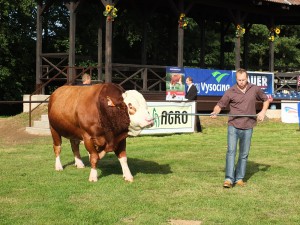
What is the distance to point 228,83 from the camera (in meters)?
23.1

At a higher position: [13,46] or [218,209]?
[13,46]

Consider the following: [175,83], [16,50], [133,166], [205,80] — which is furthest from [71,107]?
[16,50]

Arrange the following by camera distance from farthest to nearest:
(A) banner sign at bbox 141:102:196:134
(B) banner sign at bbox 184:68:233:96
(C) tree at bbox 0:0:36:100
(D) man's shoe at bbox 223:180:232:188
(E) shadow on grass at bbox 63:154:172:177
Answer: (C) tree at bbox 0:0:36:100, (B) banner sign at bbox 184:68:233:96, (A) banner sign at bbox 141:102:196:134, (E) shadow on grass at bbox 63:154:172:177, (D) man's shoe at bbox 223:180:232:188

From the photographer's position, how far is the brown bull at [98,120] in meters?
8.72

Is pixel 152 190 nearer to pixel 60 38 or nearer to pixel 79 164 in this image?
pixel 79 164

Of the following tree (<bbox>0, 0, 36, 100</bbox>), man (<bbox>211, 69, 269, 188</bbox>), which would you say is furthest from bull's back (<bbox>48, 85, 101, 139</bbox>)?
tree (<bbox>0, 0, 36, 100</bbox>)

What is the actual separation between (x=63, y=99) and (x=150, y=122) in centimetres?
222

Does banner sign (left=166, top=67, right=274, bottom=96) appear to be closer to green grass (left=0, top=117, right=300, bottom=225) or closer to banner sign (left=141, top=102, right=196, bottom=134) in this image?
banner sign (left=141, top=102, right=196, bottom=134)

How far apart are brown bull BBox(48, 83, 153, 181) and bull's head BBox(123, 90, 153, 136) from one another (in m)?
0.03

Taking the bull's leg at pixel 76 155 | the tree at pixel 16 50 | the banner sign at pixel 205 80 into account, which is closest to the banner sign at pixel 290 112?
the banner sign at pixel 205 80

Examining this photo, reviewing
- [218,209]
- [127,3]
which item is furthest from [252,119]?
[127,3]

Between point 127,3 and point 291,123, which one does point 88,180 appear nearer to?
point 291,123

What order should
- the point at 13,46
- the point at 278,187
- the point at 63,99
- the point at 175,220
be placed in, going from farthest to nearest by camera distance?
the point at 13,46 → the point at 63,99 → the point at 278,187 → the point at 175,220

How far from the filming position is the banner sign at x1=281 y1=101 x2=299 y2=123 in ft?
66.9
